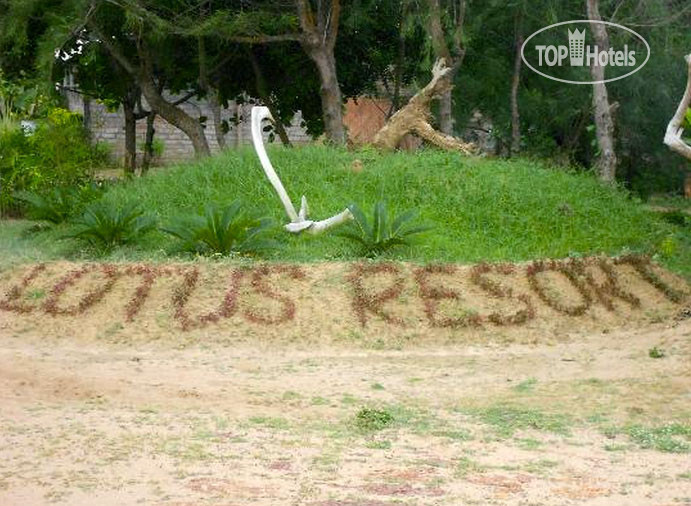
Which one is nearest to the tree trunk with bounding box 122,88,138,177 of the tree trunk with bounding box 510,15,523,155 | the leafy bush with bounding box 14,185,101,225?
the leafy bush with bounding box 14,185,101,225

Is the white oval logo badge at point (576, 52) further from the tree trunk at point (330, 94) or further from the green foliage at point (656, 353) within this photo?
the green foliage at point (656, 353)

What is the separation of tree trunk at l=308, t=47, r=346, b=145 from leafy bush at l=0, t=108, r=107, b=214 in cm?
304

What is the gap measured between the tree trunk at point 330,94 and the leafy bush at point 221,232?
431 cm

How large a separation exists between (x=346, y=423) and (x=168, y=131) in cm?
1918

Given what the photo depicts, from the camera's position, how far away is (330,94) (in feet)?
49.0

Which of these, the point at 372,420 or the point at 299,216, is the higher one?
the point at 299,216

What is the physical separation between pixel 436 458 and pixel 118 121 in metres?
19.8

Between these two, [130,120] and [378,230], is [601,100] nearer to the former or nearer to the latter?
[378,230]

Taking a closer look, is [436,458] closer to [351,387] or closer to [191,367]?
[351,387]

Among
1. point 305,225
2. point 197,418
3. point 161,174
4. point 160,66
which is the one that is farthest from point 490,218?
point 160,66

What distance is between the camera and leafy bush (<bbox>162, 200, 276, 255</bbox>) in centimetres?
1040

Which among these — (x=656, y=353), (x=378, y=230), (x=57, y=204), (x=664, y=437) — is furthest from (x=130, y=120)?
(x=664, y=437)

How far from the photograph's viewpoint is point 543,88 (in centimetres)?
1848

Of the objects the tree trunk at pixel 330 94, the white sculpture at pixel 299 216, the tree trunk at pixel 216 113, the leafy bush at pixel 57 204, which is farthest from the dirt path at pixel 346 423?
the tree trunk at pixel 216 113
